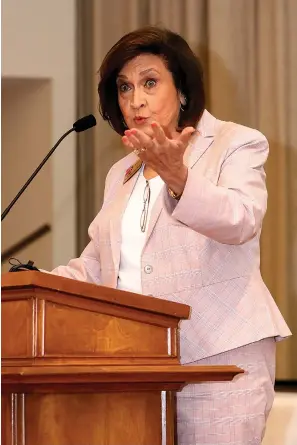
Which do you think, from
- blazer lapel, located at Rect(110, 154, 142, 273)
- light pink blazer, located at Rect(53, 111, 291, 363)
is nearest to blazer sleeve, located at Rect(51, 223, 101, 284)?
blazer lapel, located at Rect(110, 154, 142, 273)

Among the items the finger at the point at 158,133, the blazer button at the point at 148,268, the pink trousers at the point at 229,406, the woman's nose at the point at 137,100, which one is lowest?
the pink trousers at the point at 229,406

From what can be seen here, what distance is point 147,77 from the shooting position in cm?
244

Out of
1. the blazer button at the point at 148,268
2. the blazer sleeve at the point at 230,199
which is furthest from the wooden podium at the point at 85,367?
the blazer button at the point at 148,268

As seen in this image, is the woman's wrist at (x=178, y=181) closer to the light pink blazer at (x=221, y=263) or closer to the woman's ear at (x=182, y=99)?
the light pink blazer at (x=221, y=263)

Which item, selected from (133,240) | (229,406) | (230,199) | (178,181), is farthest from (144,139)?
(229,406)

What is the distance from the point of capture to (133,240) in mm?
2244

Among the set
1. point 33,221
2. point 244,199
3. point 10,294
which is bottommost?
point 10,294

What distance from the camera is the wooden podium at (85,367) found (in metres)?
1.63

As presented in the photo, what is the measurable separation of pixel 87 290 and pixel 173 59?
972 mm

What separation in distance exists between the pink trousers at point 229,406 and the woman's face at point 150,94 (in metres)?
0.68

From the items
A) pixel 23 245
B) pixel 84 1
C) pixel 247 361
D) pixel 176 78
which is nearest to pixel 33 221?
pixel 23 245

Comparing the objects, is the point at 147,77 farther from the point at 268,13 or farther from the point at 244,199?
the point at 268,13


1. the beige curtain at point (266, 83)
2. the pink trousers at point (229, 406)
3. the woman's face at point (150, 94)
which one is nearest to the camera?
the pink trousers at point (229, 406)

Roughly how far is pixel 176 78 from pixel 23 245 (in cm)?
264
